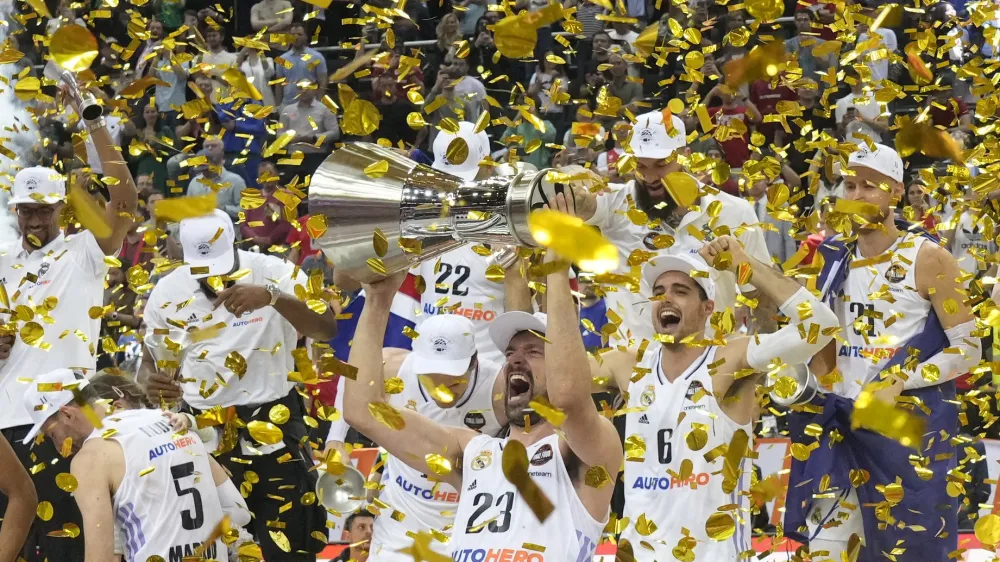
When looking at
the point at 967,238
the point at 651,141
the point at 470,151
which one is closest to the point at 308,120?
the point at 470,151

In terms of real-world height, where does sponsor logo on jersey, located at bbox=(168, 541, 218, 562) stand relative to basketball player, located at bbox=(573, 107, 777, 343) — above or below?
below

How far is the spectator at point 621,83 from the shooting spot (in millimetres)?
9172

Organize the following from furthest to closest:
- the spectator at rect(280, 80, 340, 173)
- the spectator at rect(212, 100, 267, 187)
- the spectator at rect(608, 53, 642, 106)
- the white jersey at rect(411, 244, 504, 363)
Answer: the spectator at rect(212, 100, 267, 187), the spectator at rect(280, 80, 340, 173), the spectator at rect(608, 53, 642, 106), the white jersey at rect(411, 244, 504, 363)

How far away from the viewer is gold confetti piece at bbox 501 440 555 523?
12.7ft

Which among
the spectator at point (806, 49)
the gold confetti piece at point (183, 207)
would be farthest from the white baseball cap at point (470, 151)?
the spectator at point (806, 49)

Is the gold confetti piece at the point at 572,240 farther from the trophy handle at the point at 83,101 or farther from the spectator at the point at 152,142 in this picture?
the spectator at the point at 152,142

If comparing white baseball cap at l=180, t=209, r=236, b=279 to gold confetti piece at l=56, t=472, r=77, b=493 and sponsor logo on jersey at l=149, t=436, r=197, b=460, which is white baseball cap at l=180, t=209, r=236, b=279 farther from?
gold confetti piece at l=56, t=472, r=77, b=493

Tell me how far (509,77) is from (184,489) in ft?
18.2

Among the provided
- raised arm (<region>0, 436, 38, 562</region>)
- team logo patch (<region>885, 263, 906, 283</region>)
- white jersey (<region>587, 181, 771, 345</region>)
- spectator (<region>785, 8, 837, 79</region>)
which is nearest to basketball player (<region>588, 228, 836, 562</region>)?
white jersey (<region>587, 181, 771, 345</region>)

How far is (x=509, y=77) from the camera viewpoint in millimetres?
9750

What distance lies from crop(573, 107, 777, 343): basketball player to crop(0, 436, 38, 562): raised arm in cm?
226

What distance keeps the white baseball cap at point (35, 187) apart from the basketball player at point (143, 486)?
1.24 meters

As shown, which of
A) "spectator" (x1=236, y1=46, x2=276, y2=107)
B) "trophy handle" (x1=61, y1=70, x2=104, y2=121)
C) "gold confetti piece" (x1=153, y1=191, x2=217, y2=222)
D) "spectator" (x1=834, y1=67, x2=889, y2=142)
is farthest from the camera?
"spectator" (x1=236, y1=46, x2=276, y2=107)

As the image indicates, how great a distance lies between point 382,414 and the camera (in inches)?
159
